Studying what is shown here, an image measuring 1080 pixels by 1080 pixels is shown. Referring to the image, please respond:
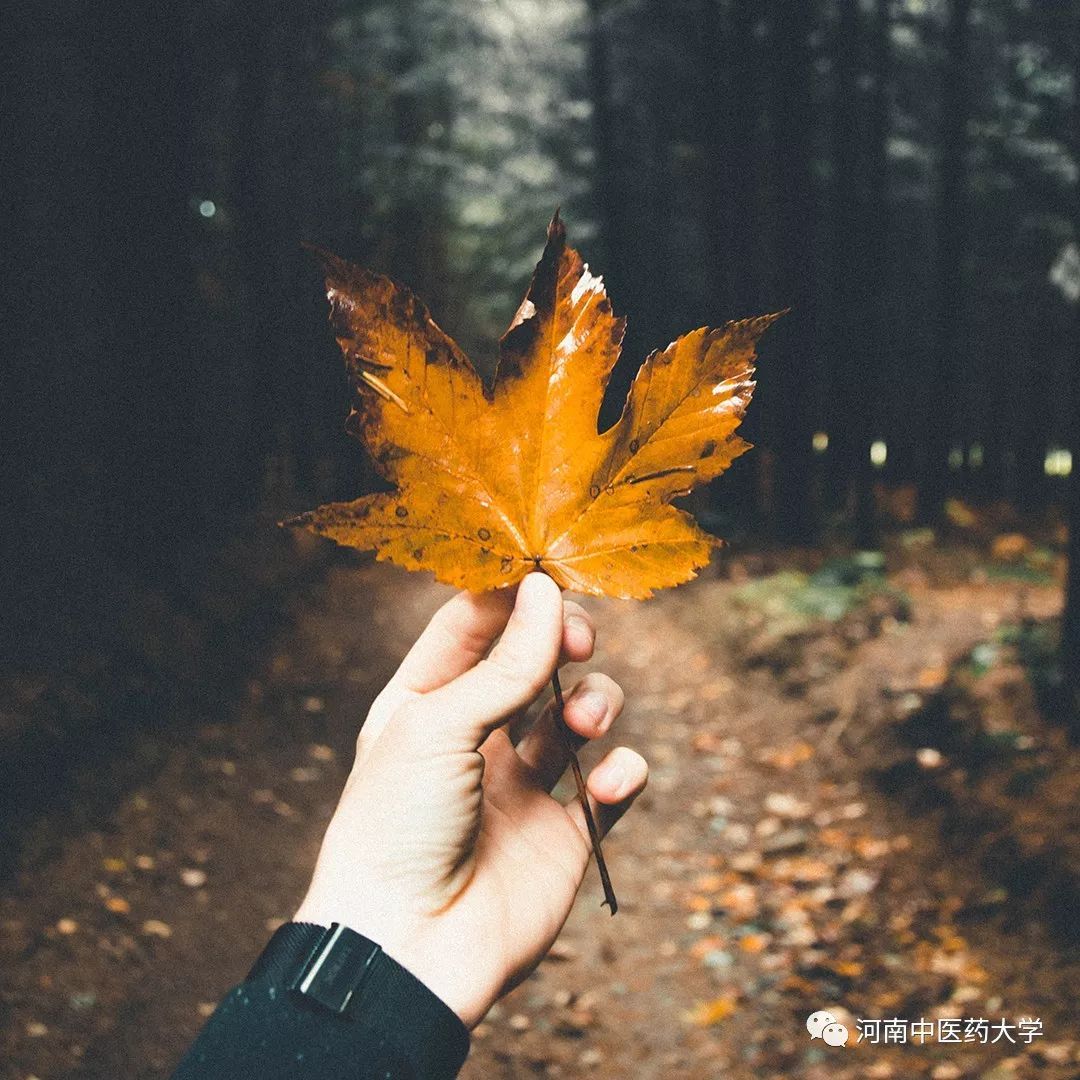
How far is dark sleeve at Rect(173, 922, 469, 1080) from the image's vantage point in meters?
1.32

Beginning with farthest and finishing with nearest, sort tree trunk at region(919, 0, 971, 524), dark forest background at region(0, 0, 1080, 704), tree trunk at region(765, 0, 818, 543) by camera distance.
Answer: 1. tree trunk at region(919, 0, 971, 524)
2. tree trunk at region(765, 0, 818, 543)
3. dark forest background at region(0, 0, 1080, 704)

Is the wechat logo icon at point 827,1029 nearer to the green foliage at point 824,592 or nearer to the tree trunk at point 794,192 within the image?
the green foliage at point 824,592

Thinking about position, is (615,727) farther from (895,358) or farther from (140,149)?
(895,358)

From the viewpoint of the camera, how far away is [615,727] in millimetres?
6500

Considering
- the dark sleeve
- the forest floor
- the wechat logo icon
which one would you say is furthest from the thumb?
the wechat logo icon

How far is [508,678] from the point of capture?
1467 mm

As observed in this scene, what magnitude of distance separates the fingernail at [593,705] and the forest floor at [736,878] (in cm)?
268

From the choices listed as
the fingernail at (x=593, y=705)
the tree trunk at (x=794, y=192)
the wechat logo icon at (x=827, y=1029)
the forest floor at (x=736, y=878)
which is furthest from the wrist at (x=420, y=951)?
the tree trunk at (x=794, y=192)

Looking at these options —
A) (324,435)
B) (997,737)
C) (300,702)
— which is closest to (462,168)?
(324,435)

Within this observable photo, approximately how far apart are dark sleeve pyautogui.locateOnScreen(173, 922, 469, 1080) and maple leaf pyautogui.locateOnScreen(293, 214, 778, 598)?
2.31 feet

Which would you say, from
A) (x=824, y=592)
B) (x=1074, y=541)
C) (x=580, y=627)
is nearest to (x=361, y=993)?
(x=580, y=627)

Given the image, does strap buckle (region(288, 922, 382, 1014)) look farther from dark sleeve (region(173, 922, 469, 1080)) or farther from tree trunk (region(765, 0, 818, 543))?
tree trunk (region(765, 0, 818, 543))

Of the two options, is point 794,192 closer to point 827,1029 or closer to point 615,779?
point 827,1029

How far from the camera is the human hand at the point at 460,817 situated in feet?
4.84
